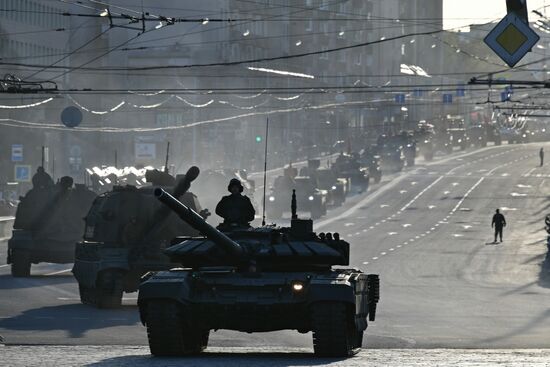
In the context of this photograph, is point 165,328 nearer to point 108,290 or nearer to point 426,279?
point 108,290

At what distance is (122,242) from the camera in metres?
33.4

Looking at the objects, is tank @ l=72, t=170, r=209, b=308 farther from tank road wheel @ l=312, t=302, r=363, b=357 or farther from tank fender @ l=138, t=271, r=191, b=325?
tank road wheel @ l=312, t=302, r=363, b=357

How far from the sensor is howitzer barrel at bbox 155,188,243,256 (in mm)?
21031

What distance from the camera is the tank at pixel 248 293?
21.0 m

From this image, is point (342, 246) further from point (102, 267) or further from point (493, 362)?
point (102, 267)

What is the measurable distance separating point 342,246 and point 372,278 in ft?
5.05

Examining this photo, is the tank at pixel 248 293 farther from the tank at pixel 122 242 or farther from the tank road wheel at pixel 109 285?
the tank road wheel at pixel 109 285

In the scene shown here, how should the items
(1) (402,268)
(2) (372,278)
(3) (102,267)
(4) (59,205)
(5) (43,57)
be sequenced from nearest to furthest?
(2) (372,278), (3) (102,267), (4) (59,205), (1) (402,268), (5) (43,57)

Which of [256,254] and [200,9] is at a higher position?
[200,9]

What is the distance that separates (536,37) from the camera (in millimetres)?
24938

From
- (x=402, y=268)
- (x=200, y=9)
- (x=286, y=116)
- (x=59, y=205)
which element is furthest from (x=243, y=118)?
(x=59, y=205)

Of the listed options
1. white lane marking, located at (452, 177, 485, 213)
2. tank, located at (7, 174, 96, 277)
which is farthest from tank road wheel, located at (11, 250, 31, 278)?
white lane marking, located at (452, 177, 485, 213)

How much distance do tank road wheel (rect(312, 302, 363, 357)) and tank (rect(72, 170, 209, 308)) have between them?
1176cm

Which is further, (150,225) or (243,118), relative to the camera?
(243,118)
